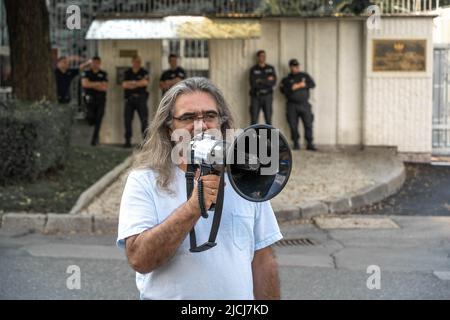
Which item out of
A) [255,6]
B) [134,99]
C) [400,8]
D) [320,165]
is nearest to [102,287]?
[320,165]

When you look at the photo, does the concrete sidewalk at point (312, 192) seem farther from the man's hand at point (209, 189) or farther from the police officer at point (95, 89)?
the man's hand at point (209, 189)

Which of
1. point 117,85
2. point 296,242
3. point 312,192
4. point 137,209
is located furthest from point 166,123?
point 117,85

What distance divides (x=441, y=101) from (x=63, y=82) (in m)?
8.14

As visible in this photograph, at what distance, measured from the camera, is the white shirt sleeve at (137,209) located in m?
2.93

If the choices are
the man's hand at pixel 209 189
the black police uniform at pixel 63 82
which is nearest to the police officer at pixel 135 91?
the black police uniform at pixel 63 82

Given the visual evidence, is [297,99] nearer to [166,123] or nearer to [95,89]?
[95,89]

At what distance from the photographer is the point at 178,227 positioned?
2.78m

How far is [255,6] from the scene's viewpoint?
798 inches

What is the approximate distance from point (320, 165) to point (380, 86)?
2.91 m

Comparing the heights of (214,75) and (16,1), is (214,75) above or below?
below

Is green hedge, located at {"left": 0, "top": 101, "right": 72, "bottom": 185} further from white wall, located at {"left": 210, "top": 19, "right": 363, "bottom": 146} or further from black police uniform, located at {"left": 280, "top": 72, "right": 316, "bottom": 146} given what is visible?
black police uniform, located at {"left": 280, "top": 72, "right": 316, "bottom": 146}

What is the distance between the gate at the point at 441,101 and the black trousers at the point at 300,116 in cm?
265

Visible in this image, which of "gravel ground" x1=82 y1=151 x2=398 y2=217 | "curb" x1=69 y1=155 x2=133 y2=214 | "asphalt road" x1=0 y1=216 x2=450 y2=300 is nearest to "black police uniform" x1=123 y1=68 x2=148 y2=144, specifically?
"curb" x1=69 y1=155 x2=133 y2=214

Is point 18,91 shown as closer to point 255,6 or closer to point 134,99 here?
point 134,99
